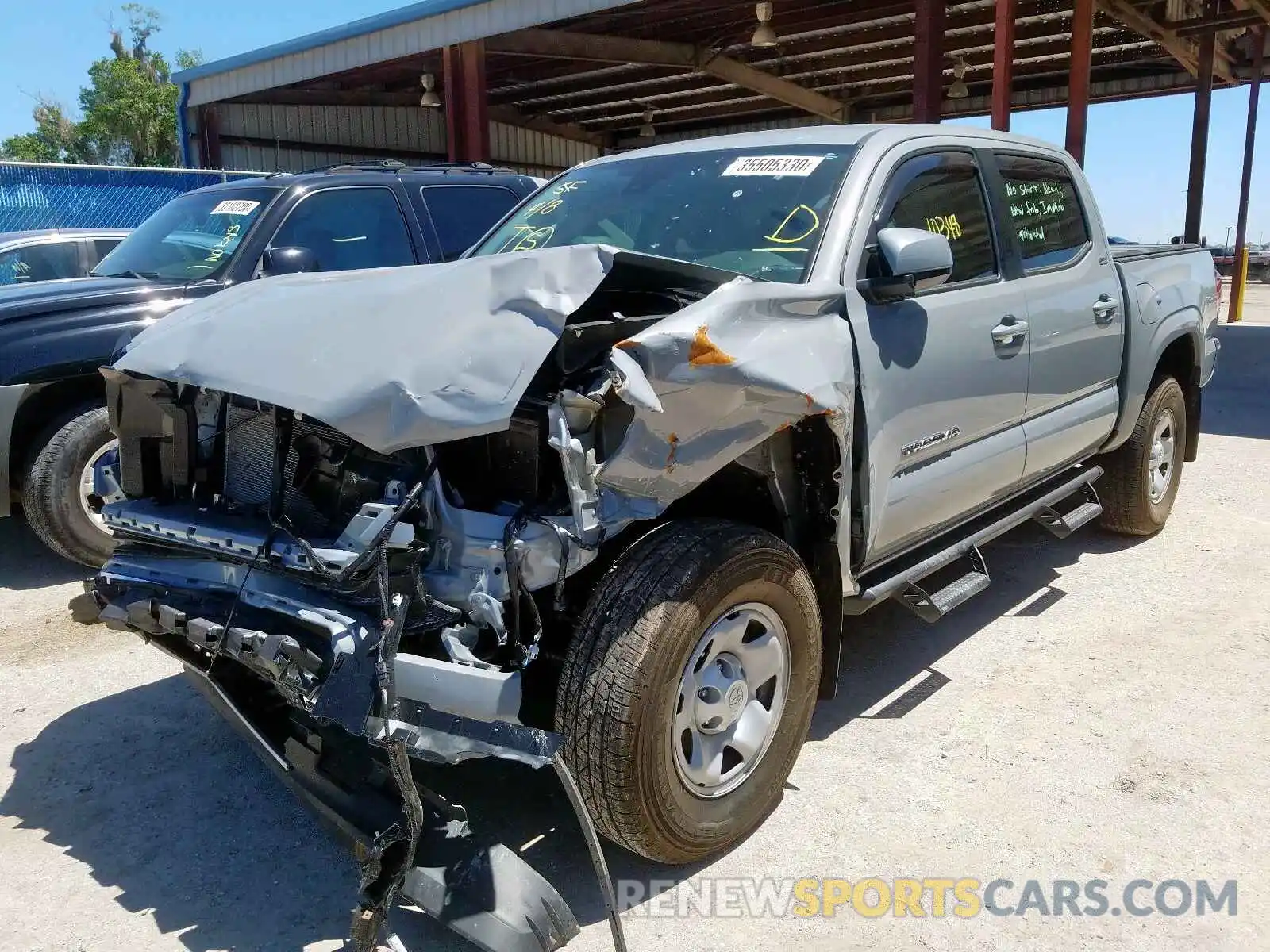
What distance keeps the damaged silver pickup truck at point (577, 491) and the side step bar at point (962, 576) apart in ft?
0.08

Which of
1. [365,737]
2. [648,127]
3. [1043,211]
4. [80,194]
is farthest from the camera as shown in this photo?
[648,127]

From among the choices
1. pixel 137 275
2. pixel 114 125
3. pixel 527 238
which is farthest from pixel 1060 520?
pixel 114 125

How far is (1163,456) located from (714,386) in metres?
4.24

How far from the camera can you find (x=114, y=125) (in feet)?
128

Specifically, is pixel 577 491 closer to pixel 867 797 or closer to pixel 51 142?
pixel 867 797

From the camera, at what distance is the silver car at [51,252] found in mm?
8617

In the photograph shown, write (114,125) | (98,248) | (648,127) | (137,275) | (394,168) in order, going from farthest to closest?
(114,125) → (648,127) → (98,248) → (394,168) → (137,275)

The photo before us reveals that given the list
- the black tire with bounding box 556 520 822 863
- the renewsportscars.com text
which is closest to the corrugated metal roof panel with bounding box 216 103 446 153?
the black tire with bounding box 556 520 822 863

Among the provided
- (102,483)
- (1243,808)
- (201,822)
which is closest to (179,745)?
(201,822)

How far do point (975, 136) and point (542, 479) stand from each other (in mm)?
2591

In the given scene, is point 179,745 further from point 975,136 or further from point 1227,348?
point 1227,348

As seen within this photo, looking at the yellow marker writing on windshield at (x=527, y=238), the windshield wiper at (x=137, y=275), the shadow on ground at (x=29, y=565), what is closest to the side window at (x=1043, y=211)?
the yellow marker writing on windshield at (x=527, y=238)

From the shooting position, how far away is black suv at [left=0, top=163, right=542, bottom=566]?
5059 mm

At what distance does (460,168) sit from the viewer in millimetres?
6836
